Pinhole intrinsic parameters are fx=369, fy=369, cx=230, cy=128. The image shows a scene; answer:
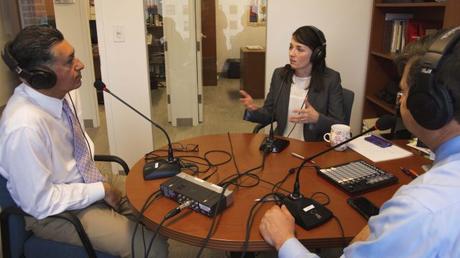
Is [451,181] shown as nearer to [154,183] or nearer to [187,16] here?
[154,183]

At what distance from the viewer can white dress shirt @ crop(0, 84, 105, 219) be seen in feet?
4.15

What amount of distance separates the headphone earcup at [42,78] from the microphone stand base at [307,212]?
3.17 feet

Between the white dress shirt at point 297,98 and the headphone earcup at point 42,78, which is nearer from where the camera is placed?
the headphone earcup at point 42,78

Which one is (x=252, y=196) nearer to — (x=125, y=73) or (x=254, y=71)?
(x=125, y=73)

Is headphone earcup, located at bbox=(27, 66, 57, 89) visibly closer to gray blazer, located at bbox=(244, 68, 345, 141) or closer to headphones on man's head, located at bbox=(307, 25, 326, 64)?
gray blazer, located at bbox=(244, 68, 345, 141)

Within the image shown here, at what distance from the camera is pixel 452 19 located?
1.93 metres

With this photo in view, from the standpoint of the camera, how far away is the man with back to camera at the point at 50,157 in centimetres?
127

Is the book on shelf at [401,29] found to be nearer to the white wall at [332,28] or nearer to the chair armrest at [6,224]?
the white wall at [332,28]

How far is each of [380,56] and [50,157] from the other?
2.36 meters

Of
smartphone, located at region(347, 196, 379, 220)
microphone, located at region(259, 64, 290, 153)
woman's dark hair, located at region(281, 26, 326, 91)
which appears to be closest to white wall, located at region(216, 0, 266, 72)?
woman's dark hair, located at region(281, 26, 326, 91)

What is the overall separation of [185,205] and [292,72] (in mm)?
1316

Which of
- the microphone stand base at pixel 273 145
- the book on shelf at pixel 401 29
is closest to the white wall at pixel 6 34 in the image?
the microphone stand base at pixel 273 145

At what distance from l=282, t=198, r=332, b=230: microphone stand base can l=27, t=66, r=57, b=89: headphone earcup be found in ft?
3.17

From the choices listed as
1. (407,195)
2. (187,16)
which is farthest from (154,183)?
(187,16)
